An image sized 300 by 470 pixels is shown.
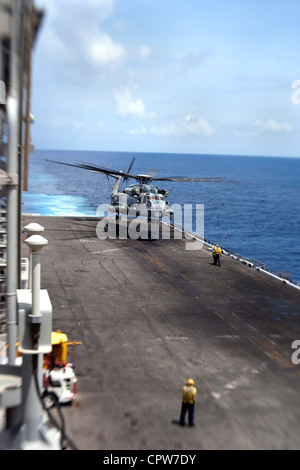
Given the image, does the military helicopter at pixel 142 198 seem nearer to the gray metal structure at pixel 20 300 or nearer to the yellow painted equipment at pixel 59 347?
the yellow painted equipment at pixel 59 347

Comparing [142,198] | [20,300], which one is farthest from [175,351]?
[142,198]

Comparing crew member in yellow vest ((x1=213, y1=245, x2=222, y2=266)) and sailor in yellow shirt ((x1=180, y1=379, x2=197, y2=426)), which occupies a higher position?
crew member in yellow vest ((x1=213, y1=245, x2=222, y2=266))

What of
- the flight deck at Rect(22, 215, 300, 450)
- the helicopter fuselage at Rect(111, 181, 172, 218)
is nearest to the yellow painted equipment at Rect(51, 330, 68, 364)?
the flight deck at Rect(22, 215, 300, 450)

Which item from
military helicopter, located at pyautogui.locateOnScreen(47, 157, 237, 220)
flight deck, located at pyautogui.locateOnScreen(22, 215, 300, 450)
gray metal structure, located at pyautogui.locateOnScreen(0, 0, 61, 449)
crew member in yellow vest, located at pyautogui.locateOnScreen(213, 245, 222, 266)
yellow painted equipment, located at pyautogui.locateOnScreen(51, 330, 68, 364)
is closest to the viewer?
gray metal structure, located at pyautogui.locateOnScreen(0, 0, 61, 449)

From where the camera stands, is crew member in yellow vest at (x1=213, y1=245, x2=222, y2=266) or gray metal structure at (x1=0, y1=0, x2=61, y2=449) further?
crew member in yellow vest at (x1=213, y1=245, x2=222, y2=266)

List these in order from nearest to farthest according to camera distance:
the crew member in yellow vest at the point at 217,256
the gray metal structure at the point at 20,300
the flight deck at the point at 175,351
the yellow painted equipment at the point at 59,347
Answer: the gray metal structure at the point at 20,300, the flight deck at the point at 175,351, the yellow painted equipment at the point at 59,347, the crew member in yellow vest at the point at 217,256

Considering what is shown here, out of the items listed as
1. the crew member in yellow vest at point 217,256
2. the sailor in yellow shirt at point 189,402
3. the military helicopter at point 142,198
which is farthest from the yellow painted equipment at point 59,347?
the military helicopter at point 142,198

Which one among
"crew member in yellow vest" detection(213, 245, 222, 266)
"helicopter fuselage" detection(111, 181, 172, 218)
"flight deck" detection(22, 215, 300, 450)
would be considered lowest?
"flight deck" detection(22, 215, 300, 450)

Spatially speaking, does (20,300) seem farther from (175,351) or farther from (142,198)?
(142,198)

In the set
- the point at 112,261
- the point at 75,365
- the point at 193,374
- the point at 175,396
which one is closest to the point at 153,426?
the point at 175,396

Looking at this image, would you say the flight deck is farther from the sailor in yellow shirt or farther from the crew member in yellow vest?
the crew member in yellow vest

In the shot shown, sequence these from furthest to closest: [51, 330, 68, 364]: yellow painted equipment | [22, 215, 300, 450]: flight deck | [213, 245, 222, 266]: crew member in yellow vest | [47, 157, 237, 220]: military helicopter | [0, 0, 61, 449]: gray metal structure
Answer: [47, 157, 237, 220]: military helicopter, [213, 245, 222, 266]: crew member in yellow vest, [51, 330, 68, 364]: yellow painted equipment, [22, 215, 300, 450]: flight deck, [0, 0, 61, 449]: gray metal structure

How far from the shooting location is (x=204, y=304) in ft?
62.4
